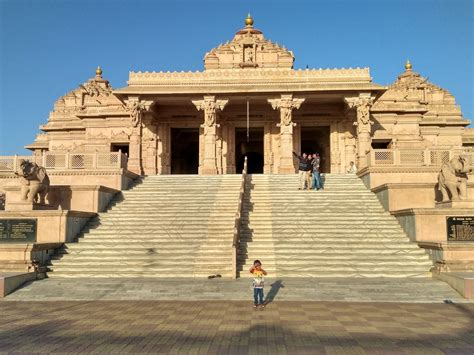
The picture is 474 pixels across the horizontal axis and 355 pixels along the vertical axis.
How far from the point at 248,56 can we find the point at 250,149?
844 centimetres

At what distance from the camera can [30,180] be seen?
14.3 metres

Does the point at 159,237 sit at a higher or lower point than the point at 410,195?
lower

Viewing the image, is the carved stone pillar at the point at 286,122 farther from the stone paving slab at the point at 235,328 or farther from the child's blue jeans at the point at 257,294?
the child's blue jeans at the point at 257,294

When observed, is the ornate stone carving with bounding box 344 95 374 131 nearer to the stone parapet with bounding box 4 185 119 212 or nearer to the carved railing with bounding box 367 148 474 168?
the carved railing with bounding box 367 148 474 168

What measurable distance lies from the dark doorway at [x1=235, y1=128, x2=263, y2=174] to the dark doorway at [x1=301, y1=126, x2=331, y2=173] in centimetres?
367

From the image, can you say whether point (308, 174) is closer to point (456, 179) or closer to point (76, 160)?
point (456, 179)

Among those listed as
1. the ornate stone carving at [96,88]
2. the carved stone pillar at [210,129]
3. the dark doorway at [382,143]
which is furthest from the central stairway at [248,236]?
the ornate stone carving at [96,88]

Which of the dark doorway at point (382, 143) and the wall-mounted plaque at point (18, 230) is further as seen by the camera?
the dark doorway at point (382, 143)

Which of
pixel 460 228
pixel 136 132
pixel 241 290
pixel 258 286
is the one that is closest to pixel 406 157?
pixel 460 228

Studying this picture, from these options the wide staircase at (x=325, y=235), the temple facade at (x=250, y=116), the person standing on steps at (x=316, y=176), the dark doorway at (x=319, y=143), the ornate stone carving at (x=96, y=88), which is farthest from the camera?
the ornate stone carving at (x=96, y=88)

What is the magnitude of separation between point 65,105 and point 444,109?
32.5m

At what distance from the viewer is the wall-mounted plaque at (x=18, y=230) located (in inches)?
483

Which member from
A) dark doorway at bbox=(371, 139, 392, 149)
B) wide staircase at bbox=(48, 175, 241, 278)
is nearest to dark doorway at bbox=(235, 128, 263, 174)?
dark doorway at bbox=(371, 139, 392, 149)

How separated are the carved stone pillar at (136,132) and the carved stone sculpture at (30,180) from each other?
31.4 feet
